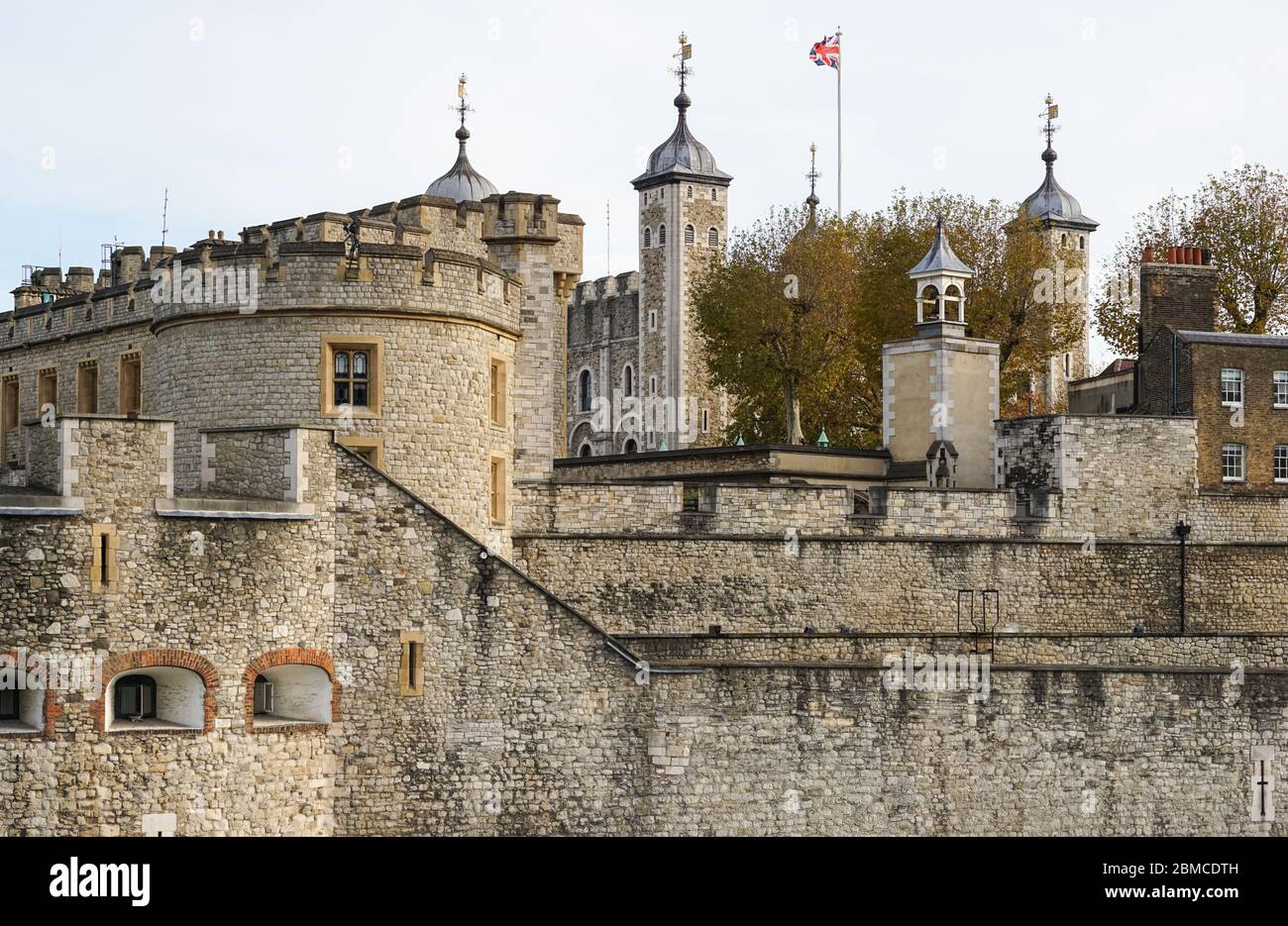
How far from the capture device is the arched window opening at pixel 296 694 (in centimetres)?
3078

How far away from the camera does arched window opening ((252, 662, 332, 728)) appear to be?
30.8 meters

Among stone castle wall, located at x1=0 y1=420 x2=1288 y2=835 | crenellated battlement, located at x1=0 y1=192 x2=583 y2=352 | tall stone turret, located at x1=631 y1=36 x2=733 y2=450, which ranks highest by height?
tall stone turret, located at x1=631 y1=36 x2=733 y2=450

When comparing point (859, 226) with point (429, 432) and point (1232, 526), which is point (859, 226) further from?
point (429, 432)

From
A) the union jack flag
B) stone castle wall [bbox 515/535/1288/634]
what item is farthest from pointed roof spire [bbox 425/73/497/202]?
stone castle wall [bbox 515/535/1288/634]

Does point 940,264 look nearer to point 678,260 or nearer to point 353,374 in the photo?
point 353,374

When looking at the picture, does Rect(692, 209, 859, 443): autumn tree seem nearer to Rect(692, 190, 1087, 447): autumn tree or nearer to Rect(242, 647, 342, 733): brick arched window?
Rect(692, 190, 1087, 447): autumn tree

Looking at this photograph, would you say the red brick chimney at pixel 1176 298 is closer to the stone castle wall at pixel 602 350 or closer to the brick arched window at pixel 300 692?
the brick arched window at pixel 300 692

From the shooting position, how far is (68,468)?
1122 inches

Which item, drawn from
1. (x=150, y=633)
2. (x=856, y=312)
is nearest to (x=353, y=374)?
(x=150, y=633)

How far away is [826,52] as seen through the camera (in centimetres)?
7056

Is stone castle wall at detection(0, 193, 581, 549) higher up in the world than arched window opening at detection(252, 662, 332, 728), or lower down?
higher up

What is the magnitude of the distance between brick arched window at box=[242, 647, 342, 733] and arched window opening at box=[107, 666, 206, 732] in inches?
41.7

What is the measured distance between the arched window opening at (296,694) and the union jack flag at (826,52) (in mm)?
43557

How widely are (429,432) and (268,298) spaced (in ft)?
10.2
